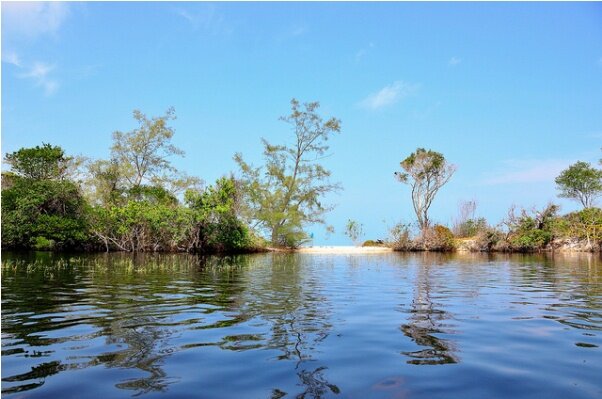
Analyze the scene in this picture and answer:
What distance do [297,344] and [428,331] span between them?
1.99m

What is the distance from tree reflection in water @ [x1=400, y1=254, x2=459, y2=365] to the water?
20 mm

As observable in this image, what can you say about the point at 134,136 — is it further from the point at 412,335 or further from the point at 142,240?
the point at 412,335

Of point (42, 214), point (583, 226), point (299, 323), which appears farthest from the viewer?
point (583, 226)

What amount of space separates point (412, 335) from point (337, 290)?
5243mm

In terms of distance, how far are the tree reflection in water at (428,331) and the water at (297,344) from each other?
2cm

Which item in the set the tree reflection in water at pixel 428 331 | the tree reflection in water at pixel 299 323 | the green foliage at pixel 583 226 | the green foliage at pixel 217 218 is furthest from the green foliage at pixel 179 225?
the green foliage at pixel 583 226

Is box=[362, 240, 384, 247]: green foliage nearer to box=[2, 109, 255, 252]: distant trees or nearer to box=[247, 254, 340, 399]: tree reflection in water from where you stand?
box=[2, 109, 255, 252]: distant trees

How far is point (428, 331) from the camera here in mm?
6156

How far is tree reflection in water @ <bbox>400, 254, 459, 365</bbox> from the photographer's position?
478 centimetres

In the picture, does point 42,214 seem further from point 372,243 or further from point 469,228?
point 469,228

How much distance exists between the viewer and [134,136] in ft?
156

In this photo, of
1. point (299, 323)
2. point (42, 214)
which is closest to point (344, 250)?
point (42, 214)

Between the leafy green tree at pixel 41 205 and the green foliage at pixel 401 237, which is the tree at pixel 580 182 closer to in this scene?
the green foliage at pixel 401 237

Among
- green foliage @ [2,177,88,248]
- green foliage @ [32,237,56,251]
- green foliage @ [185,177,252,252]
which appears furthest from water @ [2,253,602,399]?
green foliage @ [2,177,88,248]
